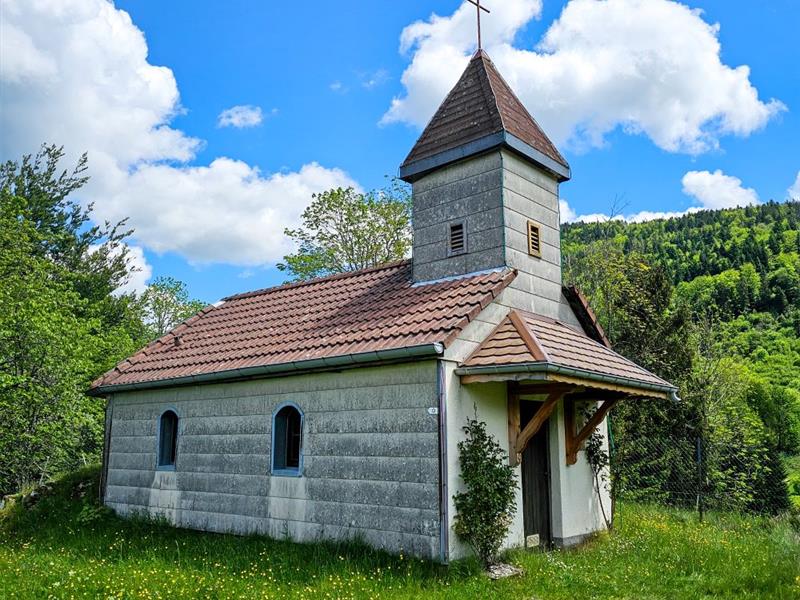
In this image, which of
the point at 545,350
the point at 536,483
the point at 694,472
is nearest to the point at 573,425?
the point at 536,483

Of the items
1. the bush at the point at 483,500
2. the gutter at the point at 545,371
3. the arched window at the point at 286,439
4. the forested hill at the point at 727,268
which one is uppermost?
the forested hill at the point at 727,268

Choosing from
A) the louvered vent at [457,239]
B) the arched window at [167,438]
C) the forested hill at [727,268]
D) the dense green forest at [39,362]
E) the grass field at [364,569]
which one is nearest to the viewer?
the grass field at [364,569]

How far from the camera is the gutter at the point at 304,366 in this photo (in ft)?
27.7

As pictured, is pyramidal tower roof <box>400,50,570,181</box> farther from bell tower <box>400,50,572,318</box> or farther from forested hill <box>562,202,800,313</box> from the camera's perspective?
forested hill <box>562,202,800,313</box>

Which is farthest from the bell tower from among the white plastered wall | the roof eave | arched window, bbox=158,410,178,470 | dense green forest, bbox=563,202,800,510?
dense green forest, bbox=563,202,800,510

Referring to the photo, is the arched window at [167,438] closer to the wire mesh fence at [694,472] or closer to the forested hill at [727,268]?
the wire mesh fence at [694,472]

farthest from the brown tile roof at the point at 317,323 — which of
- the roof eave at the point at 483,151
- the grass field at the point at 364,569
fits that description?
the grass field at the point at 364,569

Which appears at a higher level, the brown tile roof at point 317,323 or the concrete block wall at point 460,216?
the concrete block wall at point 460,216

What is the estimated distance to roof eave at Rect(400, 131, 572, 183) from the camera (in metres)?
10.9

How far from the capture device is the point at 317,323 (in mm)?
11398

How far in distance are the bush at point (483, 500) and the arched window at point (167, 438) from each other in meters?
6.47

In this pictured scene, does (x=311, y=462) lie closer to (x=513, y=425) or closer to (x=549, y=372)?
(x=513, y=425)

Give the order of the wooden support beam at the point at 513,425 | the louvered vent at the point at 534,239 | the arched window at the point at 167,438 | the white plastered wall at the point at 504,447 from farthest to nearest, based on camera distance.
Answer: the arched window at the point at 167,438, the louvered vent at the point at 534,239, the wooden support beam at the point at 513,425, the white plastered wall at the point at 504,447

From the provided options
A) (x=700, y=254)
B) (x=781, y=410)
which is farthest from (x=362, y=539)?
(x=700, y=254)
